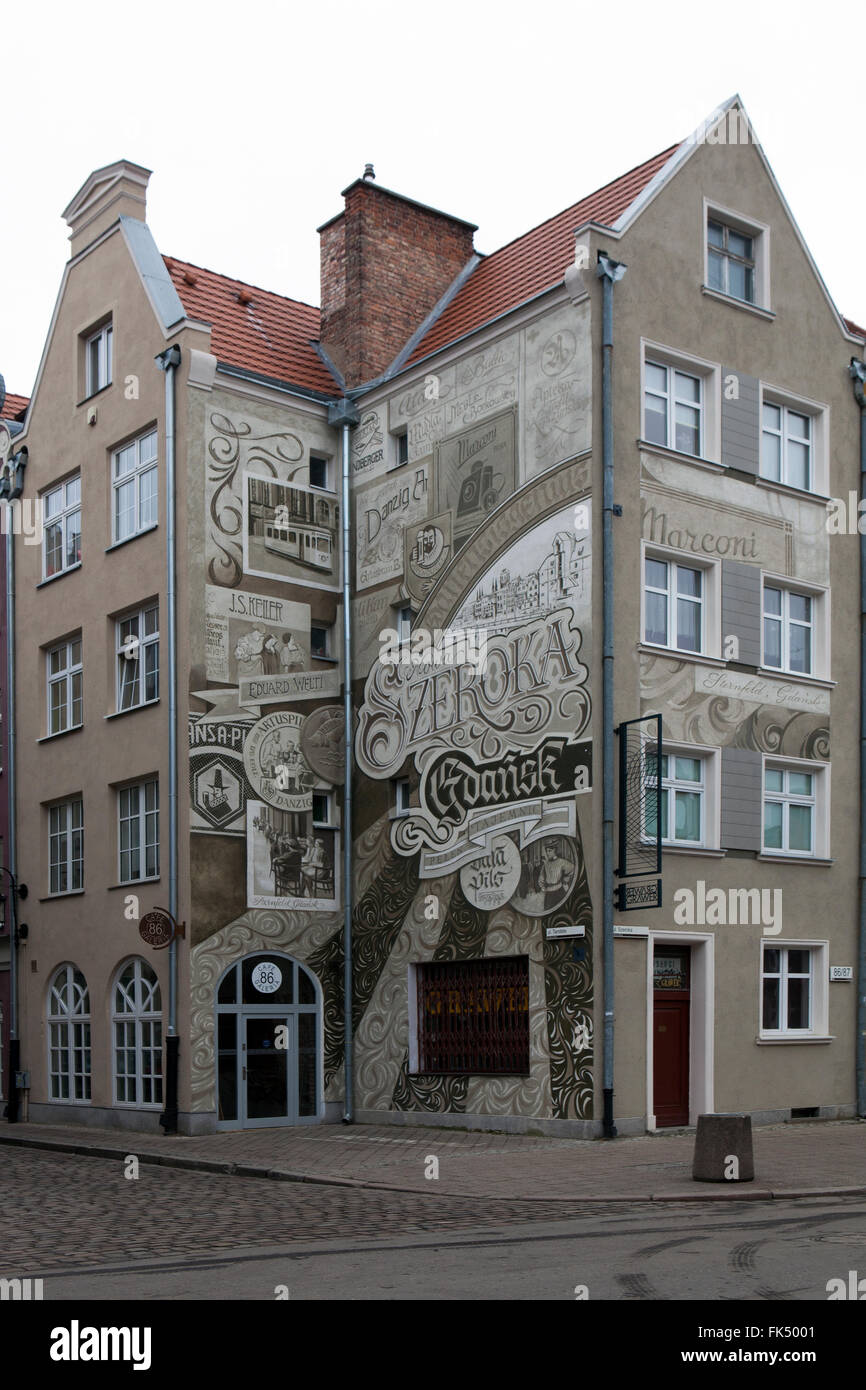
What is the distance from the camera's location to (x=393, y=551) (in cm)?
2572

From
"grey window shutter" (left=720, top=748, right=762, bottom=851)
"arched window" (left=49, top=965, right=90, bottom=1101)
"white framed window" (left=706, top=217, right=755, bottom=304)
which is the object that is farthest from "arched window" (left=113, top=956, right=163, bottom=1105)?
"white framed window" (left=706, top=217, right=755, bottom=304)

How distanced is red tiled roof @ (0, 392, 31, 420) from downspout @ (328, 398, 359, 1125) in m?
11.0

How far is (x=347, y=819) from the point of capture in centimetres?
2577

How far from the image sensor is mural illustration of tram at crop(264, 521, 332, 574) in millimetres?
25672

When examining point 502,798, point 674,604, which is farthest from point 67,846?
point 674,604

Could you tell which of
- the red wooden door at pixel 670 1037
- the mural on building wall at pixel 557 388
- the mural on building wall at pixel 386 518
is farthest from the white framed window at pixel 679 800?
the mural on building wall at pixel 386 518

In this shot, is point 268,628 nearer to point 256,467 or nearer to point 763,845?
point 256,467

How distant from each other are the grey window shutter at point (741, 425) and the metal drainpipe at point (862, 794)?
2.52 m

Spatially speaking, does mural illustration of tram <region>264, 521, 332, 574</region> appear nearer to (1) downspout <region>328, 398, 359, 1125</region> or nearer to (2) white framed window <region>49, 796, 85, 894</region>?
(1) downspout <region>328, 398, 359, 1125</region>

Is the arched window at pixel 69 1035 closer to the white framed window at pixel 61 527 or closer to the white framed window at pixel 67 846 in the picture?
the white framed window at pixel 67 846

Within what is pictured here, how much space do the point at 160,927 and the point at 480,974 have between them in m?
4.82

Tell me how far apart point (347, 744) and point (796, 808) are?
287 inches
